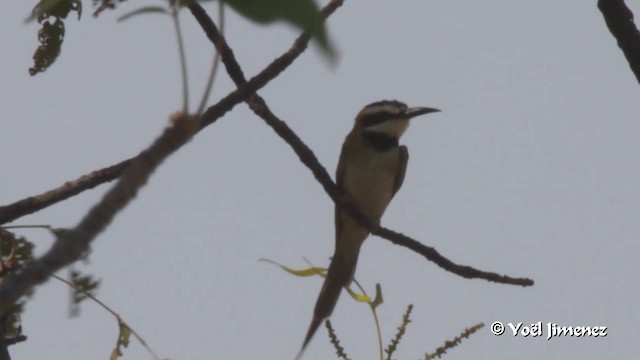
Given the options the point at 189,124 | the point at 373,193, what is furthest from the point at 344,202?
the point at 189,124

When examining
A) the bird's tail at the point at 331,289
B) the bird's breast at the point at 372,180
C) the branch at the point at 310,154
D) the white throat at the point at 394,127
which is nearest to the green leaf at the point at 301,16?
the branch at the point at 310,154

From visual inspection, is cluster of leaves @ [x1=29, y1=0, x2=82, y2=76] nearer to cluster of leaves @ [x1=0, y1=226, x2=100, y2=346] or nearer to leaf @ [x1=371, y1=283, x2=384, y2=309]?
cluster of leaves @ [x1=0, y1=226, x2=100, y2=346]

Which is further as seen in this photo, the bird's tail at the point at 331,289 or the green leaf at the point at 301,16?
the bird's tail at the point at 331,289

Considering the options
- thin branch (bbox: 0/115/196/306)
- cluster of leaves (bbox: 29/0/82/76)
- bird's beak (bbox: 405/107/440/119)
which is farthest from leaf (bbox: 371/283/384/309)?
bird's beak (bbox: 405/107/440/119)

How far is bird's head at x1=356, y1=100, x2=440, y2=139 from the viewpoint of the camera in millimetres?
6098

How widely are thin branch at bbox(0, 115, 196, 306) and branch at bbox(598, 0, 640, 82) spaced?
1921 millimetres

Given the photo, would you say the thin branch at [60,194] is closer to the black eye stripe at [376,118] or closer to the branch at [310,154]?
the branch at [310,154]

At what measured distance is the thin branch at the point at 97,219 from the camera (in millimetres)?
1160

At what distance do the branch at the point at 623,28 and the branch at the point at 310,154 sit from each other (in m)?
0.76

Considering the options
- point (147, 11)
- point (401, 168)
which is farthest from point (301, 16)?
point (401, 168)

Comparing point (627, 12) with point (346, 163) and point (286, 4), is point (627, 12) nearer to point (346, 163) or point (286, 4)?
point (286, 4)

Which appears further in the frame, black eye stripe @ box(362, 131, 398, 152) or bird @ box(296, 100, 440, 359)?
black eye stripe @ box(362, 131, 398, 152)

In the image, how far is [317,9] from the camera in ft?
3.56

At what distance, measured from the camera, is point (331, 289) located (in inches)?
202
